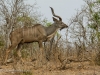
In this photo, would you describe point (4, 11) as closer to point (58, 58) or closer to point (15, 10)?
point (15, 10)

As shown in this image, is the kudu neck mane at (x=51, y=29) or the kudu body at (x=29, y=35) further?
the kudu neck mane at (x=51, y=29)

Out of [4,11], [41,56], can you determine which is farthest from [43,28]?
[4,11]

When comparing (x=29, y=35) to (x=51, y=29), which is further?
(x=51, y=29)

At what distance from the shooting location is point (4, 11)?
16.9 metres

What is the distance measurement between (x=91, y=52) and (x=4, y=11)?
9569mm

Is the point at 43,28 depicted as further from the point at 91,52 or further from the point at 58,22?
the point at 91,52

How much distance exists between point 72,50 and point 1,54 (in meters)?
3.60

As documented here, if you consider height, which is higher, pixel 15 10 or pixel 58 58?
pixel 15 10

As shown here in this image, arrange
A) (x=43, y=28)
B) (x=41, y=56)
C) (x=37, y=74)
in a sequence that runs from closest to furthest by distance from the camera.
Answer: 1. (x=37, y=74)
2. (x=41, y=56)
3. (x=43, y=28)

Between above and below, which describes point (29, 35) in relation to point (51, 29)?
below

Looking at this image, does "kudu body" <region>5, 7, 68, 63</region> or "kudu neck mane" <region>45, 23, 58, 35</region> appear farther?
"kudu neck mane" <region>45, 23, 58, 35</region>

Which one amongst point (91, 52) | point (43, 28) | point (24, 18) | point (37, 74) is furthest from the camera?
point (24, 18)

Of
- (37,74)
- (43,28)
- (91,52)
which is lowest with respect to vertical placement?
(37,74)

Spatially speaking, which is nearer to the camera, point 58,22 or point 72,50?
point 72,50
